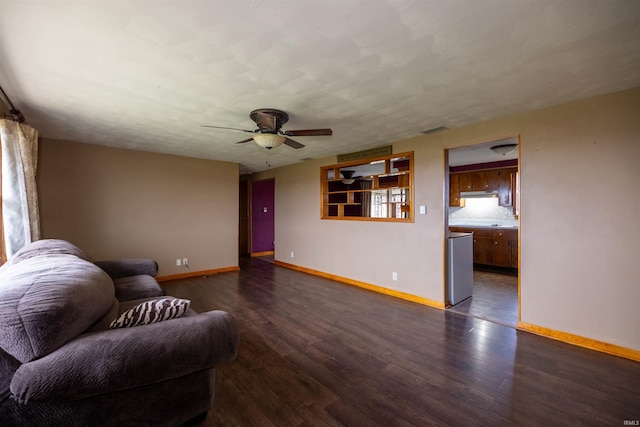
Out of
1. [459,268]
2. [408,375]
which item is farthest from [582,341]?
[408,375]

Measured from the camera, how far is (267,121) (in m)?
2.80

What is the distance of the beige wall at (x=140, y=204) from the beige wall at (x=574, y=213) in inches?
160

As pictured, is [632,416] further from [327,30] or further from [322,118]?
[322,118]

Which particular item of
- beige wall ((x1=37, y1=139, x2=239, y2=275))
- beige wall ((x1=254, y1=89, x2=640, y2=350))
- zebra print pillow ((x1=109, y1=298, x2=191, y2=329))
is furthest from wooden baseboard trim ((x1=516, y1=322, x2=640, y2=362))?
beige wall ((x1=37, y1=139, x2=239, y2=275))

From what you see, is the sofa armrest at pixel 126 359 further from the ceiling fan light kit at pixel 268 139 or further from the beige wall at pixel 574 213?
the beige wall at pixel 574 213

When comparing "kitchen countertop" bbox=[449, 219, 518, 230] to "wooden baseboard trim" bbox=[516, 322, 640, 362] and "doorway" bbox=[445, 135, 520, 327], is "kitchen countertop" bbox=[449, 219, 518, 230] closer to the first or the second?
"doorway" bbox=[445, 135, 520, 327]

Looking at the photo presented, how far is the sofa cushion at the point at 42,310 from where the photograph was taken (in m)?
1.07

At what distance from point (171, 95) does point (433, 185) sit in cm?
326

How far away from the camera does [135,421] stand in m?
1.28

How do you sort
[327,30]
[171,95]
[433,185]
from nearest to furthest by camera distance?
[327,30], [171,95], [433,185]

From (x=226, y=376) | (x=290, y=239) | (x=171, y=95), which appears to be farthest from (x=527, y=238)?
(x=290, y=239)

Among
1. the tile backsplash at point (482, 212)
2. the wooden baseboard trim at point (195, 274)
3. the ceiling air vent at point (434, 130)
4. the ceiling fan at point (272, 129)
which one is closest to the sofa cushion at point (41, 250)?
the ceiling fan at point (272, 129)

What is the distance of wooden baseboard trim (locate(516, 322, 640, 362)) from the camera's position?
Answer: 7.75 feet

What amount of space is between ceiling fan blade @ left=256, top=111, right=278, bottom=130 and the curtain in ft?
7.79
